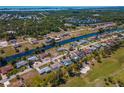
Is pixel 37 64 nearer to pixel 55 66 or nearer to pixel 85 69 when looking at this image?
pixel 55 66

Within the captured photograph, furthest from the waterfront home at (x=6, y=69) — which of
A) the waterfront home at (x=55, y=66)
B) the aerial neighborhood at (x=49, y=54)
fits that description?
the waterfront home at (x=55, y=66)

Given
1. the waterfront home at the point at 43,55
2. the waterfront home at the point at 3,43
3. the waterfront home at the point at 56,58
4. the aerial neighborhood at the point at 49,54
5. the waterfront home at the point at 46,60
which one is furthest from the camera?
the waterfront home at the point at 3,43

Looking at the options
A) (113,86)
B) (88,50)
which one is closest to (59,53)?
(88,50)

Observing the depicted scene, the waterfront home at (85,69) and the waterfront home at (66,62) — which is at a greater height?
the waterfront home at (66,62)

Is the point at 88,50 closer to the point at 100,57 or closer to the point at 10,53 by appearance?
the point at 100,57

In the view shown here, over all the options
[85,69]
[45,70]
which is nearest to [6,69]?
[45,70]

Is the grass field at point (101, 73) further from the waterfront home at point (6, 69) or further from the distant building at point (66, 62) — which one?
the waterfront home at point (6, 69)

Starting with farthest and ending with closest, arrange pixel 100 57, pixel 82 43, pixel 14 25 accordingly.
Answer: pixel 14 25 < pixel 82 43 < pixel 100 57

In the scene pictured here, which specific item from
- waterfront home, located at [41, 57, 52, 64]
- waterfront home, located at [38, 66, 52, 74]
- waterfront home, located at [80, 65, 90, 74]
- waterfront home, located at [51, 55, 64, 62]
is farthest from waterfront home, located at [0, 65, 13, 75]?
waterfront home, located at [80, 65, 90, 74]

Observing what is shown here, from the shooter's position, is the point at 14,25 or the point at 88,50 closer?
the point at 88,50
